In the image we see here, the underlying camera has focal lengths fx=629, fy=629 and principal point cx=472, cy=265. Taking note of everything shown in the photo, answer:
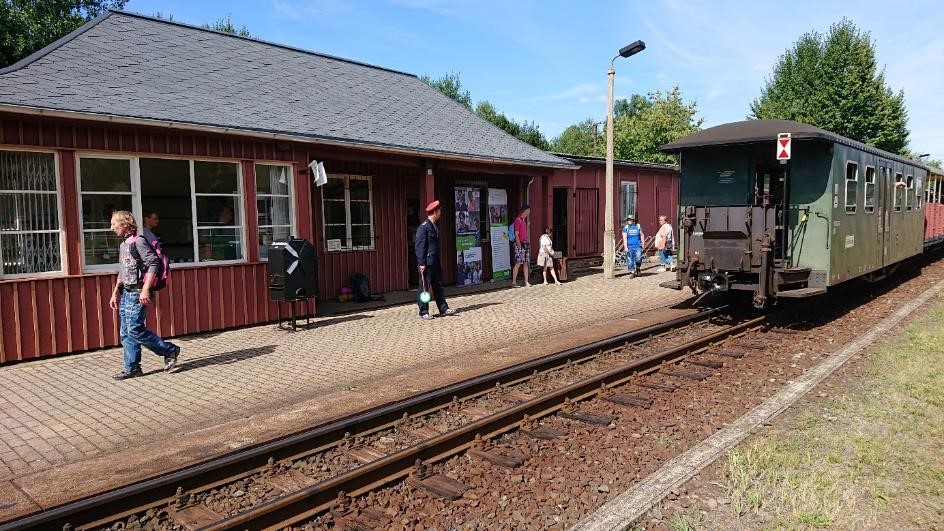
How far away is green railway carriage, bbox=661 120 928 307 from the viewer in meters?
9.36

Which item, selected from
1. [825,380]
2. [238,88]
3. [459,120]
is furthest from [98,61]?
[825,380]

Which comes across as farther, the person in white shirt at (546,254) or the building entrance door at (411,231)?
the person in white shirt at (546,254)

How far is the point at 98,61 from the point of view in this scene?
9.84m

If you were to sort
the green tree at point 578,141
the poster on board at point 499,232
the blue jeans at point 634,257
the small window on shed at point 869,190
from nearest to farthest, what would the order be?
→ the small window on shed at point 869,190 → the poster on board at point 499,232 → the blue jeans at point 634,257 → the green tree at point 578,141

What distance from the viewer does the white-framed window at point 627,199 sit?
71.1ft

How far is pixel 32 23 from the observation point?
2961 centimetres

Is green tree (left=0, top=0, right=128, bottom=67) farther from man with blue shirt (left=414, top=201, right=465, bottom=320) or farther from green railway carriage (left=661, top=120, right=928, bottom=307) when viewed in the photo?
green railway carriage (left=661, top=120, right=928, bottom=307)

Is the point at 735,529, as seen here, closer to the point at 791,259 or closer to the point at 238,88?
the point at 791,259

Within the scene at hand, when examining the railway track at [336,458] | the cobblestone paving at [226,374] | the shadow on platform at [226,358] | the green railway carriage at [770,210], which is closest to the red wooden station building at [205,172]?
the cobblestone paving at [226,374]

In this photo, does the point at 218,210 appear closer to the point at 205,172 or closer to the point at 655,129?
the point at 205,172

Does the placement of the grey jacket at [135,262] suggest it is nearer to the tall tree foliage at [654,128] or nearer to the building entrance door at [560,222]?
the building entrance door at [560,222]

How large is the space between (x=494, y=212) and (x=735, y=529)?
12972 millimetres

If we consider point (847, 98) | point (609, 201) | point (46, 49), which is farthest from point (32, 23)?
point (847, 98)

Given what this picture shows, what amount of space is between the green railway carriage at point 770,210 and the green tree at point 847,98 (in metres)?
33.6
